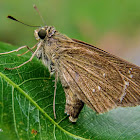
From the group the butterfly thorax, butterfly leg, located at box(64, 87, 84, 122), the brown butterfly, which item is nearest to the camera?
butterfly leg, located at box(64, 87, 84, 122)

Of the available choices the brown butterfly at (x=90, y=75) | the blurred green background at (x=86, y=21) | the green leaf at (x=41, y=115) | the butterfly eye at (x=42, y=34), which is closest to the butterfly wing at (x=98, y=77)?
the brown butterfly at (x=90, y=75)

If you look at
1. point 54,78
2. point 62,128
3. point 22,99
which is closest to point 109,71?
point 54,78

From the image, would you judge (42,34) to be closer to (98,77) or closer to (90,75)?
(90,75)

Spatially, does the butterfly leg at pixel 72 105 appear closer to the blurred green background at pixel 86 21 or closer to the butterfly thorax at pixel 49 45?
the butterfly thorax at pixel 49 45

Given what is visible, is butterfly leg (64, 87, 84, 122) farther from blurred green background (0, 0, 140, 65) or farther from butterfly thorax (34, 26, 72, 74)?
blurred green background (0, 0, 140, 65)

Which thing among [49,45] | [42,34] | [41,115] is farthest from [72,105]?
[42,34]

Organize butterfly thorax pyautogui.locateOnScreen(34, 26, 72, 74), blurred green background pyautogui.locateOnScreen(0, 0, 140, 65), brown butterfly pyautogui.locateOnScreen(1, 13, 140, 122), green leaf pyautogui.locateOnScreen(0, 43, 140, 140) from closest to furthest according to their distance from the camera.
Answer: green leaf pyautogui.locateOnScreen(0, 43, 140, 140)
brown butterfly pyautogui.locateOnScreen(1, 13, 140, 122)
butterfly thorax pyautogui.locateOnScreen(34, 26, 72, 74)
blurred green background pyautogui.locateOnScreen(0, 0, 140, 65)

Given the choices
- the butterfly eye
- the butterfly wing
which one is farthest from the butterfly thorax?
the butterfly wing
